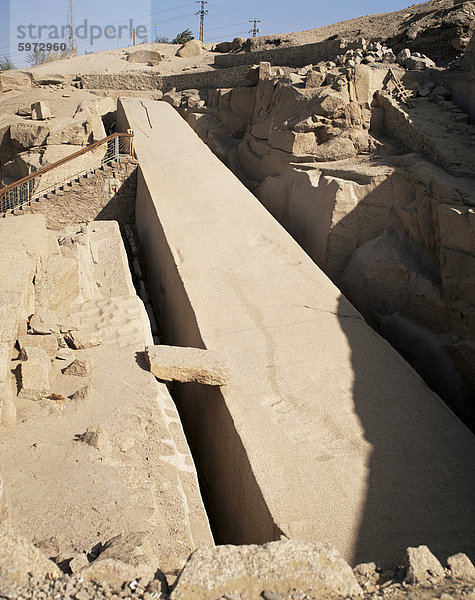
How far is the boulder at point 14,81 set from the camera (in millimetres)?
14930

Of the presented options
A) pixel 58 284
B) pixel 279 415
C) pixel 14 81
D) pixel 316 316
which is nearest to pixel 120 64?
pixel 14 81

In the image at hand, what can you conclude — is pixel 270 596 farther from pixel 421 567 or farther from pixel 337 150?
pixel 337 150

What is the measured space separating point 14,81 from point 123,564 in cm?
1598

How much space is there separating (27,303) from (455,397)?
4010mm

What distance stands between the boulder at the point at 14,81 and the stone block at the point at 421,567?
16.1 metres

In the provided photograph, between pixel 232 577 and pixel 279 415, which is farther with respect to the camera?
pixel 279 415

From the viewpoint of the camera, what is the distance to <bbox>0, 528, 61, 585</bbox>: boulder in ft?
6.54

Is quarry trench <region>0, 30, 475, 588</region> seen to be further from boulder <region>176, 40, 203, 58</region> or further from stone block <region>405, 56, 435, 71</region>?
boulder <region>176, 40, 203, 58</region>

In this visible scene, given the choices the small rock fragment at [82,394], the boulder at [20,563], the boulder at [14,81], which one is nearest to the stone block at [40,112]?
the boulder at [14,81]

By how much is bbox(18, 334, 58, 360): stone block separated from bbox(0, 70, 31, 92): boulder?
13.4m

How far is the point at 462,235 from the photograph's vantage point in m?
5.41

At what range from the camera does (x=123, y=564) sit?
6.99ft

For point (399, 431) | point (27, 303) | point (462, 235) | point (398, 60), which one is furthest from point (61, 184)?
point (399, 431)

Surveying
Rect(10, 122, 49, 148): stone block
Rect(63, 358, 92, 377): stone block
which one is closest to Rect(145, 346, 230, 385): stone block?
Rect(63, 358, 92, 377): stone block
